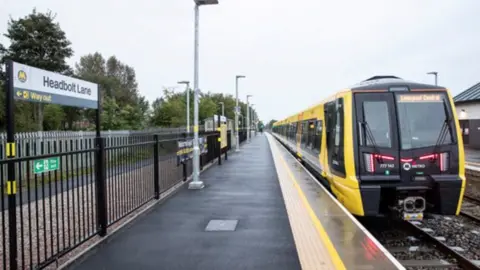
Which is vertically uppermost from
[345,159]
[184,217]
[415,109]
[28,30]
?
[28,30]

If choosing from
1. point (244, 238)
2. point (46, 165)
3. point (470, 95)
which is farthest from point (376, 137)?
point (470, 95)

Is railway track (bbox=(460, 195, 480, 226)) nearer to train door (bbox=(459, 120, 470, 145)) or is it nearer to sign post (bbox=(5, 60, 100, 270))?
sign post (bbox=(5, 60, 100, 270))

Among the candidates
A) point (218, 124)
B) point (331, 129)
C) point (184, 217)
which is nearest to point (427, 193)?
point (331, 129)

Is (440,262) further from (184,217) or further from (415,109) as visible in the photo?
(184,217)

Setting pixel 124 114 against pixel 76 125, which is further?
pixel 76 125

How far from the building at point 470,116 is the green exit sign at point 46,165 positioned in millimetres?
38048

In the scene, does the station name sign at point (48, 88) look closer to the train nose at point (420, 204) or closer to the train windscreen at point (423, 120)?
the train windscreen at point (423, 120)

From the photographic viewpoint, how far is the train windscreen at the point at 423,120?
7945 mm

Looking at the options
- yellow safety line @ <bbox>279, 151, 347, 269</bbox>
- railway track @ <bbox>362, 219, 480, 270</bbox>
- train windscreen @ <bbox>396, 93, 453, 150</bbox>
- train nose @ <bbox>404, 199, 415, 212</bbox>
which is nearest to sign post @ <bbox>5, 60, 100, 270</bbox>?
yellow safety line @ <bbox>279, 151, 347, 269</bbox>

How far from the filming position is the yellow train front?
7715mm

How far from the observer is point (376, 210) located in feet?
25.5

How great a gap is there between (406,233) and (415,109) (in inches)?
102

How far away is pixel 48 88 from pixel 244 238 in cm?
342

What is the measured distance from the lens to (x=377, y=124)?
8.10 metres
